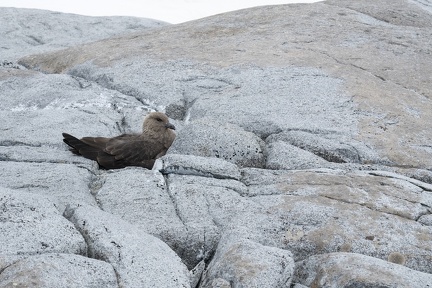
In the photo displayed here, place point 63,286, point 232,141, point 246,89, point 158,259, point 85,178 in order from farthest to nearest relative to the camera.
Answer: point 246,89
point 232,141
point 85,178
point 158,259
point 63,286

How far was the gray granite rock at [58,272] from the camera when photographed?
473 cm

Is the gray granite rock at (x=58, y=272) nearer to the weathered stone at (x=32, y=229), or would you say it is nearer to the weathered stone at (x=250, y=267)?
the weathered stone at (x=32, y=229)

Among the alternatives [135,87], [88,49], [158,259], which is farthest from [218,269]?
[88,49]

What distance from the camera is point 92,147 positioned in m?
9.16

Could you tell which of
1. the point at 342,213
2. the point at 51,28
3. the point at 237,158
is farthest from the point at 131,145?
the point at 51,28

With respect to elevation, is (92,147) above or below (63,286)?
below

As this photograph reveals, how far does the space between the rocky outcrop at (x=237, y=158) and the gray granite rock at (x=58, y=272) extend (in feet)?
0.05

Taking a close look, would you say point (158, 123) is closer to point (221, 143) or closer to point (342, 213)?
point (221, 143)

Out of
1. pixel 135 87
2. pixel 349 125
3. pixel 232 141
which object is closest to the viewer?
pixel 232 141

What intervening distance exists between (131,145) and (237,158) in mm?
1698

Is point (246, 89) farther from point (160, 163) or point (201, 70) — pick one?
point (160, 163)

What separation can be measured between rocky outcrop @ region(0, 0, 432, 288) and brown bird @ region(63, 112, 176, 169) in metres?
0.25

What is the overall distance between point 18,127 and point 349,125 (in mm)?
5079

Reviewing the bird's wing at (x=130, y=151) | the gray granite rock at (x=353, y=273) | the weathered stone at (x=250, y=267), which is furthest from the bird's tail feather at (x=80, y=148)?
the gray granite rock at (x=353, y=273)
